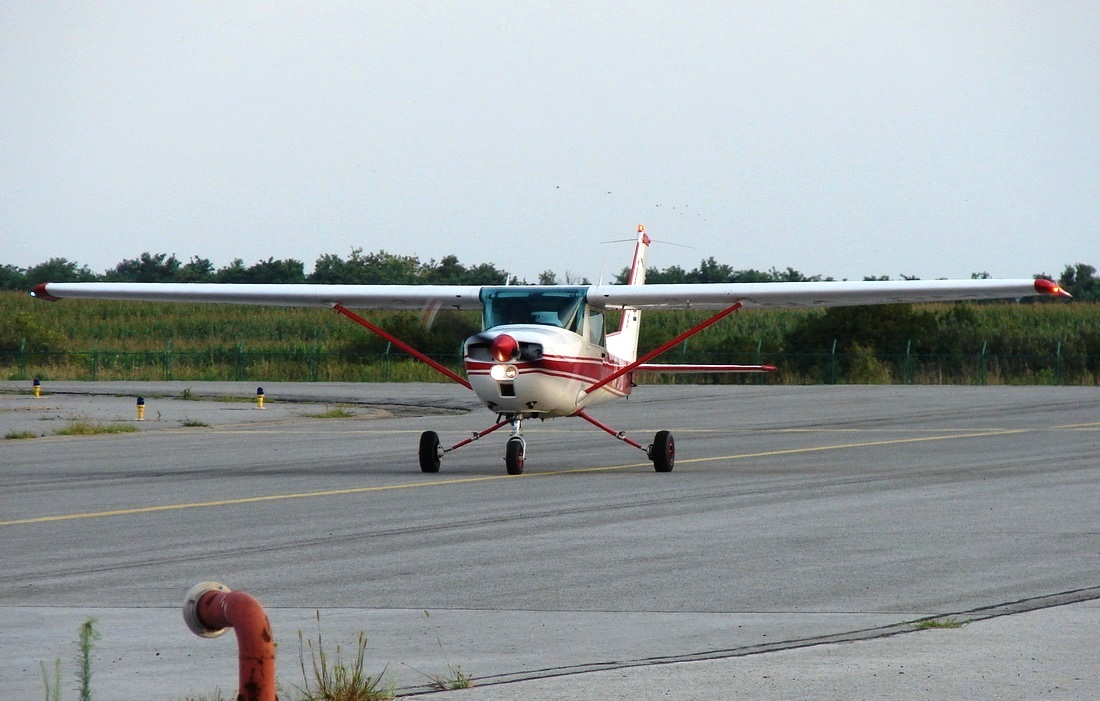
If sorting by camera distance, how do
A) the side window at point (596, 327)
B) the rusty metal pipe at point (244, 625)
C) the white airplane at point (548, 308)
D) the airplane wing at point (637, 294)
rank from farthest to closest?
the side window at point (596, 327), the airplane wing at point (637, 294), the white airplane at point (548, 308), the rusty metal pipe at point (244, 625)

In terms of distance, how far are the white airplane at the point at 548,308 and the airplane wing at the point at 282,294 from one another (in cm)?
2

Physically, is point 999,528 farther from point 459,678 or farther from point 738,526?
point 459,678

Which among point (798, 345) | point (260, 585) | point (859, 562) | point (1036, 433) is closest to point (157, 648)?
point (260, 585)

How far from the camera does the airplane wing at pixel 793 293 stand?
62.0 feet

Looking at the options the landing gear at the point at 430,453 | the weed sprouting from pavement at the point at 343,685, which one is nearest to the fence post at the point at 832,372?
the landing gear at the point at 430,453

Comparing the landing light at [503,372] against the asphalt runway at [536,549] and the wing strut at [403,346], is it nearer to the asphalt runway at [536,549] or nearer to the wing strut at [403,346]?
the wing strut at [403,346]

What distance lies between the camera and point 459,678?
636cm

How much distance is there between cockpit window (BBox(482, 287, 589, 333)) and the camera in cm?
1900

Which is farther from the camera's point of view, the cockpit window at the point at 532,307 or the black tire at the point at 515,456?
the cockpit window at the point at 532,307

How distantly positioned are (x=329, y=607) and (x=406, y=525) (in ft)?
14.2

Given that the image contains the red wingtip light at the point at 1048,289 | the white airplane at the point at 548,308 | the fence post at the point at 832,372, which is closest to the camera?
the red wingtip light at the point at 1048,289

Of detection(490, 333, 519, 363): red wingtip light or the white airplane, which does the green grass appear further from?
detection(490, 333, 519, 363): red wingtip light

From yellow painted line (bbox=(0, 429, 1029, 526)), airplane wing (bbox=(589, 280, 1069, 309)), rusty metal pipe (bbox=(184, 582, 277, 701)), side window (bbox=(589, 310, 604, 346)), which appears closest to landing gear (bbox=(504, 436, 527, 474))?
yellow painted line (bbox=(0, 429, 1029, 526))

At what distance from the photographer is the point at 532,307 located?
19.1m
